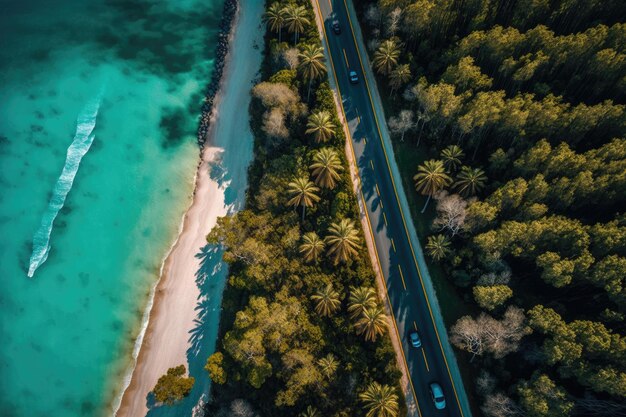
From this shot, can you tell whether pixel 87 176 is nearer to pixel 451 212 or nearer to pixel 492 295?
pixel 451 212

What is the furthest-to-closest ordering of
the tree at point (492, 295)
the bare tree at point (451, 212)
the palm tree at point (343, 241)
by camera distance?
the bare tree at point (451, 212) < the palm tree at point (343, 241) < the tree at point (492, 295)

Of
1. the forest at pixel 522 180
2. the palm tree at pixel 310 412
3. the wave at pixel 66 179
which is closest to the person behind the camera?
the forest at pixel 522 180

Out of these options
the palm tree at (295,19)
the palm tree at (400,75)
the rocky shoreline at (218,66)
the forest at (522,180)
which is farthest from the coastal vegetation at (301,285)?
the rocky shoreline at (218,66)

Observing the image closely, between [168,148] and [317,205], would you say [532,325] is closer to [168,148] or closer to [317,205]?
[317,205]

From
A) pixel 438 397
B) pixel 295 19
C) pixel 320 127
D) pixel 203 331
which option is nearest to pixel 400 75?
pixel 320 127

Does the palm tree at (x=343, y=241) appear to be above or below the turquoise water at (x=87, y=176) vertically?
above

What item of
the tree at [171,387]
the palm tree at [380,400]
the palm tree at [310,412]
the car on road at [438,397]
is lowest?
the tree at [171,387]

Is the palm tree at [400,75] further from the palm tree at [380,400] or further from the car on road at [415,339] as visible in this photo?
the palm tree at [380,400]
